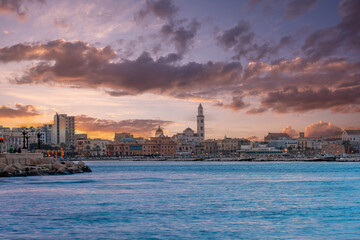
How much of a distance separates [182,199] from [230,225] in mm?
10332

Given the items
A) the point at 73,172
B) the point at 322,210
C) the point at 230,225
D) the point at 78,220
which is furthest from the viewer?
the point at 73,172

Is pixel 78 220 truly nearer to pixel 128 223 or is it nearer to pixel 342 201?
pixel 128 223

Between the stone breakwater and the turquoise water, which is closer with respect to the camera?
the turquoise water

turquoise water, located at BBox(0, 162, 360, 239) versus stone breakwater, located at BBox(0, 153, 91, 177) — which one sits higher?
stone breakwater, located at BBox(0, 153, 91, 177)

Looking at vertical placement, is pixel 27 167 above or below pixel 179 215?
above

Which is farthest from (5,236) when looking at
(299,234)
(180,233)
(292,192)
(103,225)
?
(292,192)

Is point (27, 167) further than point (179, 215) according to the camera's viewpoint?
Yes

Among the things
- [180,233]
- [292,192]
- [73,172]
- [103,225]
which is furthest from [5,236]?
[73,172]

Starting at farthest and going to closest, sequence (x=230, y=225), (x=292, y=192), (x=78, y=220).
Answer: (x=292, y=192)
(x=78, y=220)
(x=230, y=225)

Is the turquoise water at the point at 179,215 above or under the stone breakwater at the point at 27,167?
under

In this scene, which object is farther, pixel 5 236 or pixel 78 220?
pixel 78 220

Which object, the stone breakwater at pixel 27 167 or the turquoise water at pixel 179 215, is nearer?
the turquoise water at pixel 179 215

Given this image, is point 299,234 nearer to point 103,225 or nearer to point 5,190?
point 103,225

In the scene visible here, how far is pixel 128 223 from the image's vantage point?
2139 centimetres
